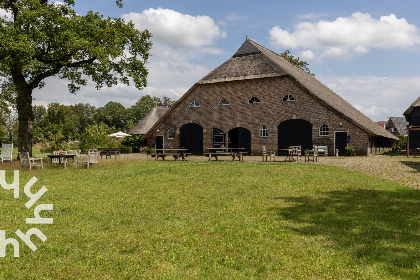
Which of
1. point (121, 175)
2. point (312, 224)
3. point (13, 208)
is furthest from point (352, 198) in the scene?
point (121, 175)

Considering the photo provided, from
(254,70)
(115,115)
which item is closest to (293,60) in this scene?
(254,70)

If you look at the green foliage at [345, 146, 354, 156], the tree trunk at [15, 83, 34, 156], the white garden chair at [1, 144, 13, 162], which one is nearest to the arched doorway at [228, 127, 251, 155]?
the green foliage at [345, 146, 354, 156]

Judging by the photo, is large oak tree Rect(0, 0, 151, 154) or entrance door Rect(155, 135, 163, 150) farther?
entrance door Rect(155, 135, 163, 150)

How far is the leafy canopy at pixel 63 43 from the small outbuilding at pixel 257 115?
32.2 feet

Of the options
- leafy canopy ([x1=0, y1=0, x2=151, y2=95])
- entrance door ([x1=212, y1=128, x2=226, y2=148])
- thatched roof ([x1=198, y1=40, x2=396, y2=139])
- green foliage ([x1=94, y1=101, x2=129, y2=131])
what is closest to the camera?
leafy canopy ([x1=0, y1=0, x2=151, y2=95])

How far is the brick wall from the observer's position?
86.0 ft

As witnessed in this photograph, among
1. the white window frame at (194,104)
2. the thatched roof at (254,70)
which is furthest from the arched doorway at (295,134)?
the white window frame at (194,104)

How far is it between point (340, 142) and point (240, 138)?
8859mm

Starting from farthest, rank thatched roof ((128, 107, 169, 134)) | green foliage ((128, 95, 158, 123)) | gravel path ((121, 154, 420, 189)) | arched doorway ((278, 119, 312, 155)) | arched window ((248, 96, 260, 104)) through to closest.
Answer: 1. green foliage ((128, 95, 158, 123))
2. thatched roof ((128, 107, 169, 134))
3. arched window ((248, 96, 260, 104))
4. arched doorway ((278, 119, 312, 155))
5. gravel path ((121, 154, 420, 189))

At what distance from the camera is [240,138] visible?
1174 inches

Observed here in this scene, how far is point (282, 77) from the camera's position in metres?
28.1

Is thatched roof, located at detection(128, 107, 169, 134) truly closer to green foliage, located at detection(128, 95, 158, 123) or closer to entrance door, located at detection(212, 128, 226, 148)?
entrance door, located at detection(212, 128, 226, 148)

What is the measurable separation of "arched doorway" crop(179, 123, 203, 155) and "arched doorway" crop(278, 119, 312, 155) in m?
7.90

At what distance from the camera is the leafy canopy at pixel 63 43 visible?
54.3 feet
